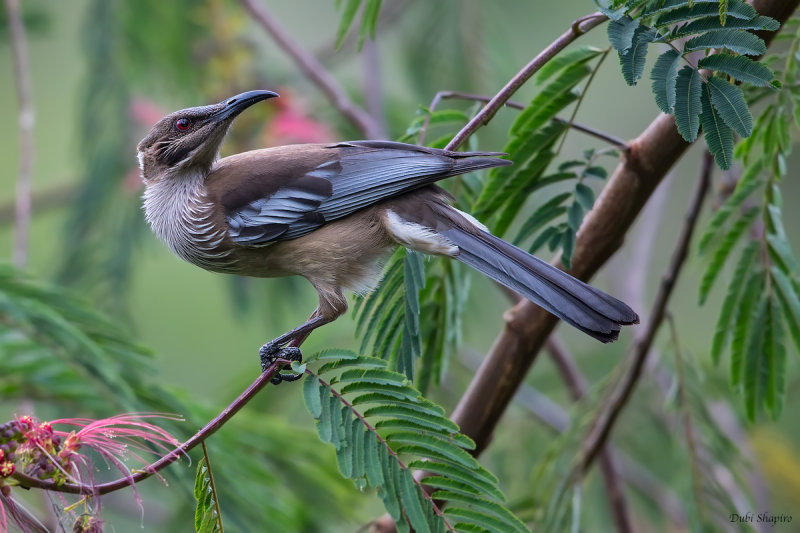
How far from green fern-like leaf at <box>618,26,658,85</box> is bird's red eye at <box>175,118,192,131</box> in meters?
1.79

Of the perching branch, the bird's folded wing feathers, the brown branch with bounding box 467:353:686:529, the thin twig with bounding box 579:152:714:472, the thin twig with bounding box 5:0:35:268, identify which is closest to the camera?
the perching branch

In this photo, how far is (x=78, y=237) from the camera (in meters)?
5.13

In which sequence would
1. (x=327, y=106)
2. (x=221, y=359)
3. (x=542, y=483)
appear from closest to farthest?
1. (x=542, y=483)
2. (x=327, y=106)
3. (x=221, y=359)

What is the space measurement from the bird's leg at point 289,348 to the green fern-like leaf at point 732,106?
1.27 metres

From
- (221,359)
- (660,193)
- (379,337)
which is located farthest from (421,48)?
(221,359)

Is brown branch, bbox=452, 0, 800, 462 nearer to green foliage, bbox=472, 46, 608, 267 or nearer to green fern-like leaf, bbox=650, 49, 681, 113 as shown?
green foliage, bbox=472, 46, 608, 267

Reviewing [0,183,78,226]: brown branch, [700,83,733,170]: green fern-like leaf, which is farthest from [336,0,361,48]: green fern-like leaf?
[0,183,78,226]: brown branch

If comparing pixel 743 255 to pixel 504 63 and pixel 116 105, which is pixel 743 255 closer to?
pixel 504 63

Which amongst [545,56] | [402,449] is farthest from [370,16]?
[402,449]

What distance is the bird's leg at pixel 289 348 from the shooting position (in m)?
2.49

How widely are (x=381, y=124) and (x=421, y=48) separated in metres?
0.56

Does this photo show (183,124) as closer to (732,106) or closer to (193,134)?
(193,134)

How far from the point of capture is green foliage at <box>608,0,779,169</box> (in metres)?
1.84
